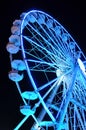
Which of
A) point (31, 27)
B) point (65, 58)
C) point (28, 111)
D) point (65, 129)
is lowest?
point (65, 129)

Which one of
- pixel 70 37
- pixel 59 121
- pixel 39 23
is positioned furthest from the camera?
pixel 70 37

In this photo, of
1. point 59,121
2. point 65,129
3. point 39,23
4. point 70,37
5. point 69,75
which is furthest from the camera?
point 70,37

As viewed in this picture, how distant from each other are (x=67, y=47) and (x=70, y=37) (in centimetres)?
95

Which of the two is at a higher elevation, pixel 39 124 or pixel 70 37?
pixel 70 37

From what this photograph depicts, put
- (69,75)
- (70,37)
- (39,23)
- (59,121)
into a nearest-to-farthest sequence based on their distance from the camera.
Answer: (59,121) < (69,75) < (39,23) < (70,37)

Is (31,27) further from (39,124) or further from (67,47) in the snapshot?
(39,124)

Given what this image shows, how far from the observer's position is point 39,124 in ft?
48.1

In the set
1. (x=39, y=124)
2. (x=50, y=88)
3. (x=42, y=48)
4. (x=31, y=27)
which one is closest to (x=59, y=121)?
(x=39, y=124)

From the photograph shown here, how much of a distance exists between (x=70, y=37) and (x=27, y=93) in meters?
5.45

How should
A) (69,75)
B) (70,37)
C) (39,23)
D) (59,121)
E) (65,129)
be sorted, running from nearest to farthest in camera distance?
(59,121)
(65,129)
(69,75)
(39,23)
(70,37)

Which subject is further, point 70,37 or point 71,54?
point 70,37

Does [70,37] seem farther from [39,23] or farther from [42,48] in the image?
[42,48]

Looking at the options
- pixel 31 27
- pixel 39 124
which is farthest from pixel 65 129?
pixel 31 27

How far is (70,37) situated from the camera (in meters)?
19.0
